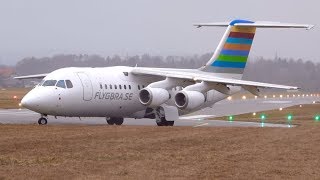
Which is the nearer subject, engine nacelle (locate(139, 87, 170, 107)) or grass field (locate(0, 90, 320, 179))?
grass field (locate(0, 90, 320, 179))

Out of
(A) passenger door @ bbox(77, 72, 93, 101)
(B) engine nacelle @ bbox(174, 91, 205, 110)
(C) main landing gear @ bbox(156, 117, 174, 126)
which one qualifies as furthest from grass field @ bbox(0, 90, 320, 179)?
(C) main landing gear @ bbox(156, 117, 174, 126)

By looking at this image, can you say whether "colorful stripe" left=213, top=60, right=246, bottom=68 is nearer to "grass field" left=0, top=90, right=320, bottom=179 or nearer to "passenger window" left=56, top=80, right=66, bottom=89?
"passenger window" left=56, top=80, right=66, bottom=89

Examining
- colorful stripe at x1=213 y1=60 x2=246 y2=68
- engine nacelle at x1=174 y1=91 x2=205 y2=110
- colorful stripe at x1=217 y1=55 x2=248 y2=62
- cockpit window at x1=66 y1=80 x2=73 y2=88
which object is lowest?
engine nacelle at x1=174 y1=91 x2=205 y2=110

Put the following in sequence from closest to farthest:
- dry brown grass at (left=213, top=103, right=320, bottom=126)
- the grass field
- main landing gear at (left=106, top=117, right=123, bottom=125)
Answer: the grass field → main landing gear at (left=106, top=117, right=123, bottom=125) → dry brown grass at (left=213, top=103, right=320, bottom=126)

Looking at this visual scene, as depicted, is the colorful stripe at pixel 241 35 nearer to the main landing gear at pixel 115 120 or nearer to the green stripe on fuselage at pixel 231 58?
the green stripe on fuselage at pixel 231 58

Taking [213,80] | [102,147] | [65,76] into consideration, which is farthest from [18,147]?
[213,80]

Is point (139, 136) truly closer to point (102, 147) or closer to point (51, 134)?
point (51, 134)

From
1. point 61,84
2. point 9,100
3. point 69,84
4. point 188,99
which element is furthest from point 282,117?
point 9,100

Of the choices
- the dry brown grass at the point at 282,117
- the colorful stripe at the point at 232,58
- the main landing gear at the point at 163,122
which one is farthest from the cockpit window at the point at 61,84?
the dry brown grass at the point at 282,117

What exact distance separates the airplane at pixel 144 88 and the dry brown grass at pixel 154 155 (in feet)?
24.6

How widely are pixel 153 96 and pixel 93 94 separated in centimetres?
282

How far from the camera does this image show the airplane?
31.4 metres

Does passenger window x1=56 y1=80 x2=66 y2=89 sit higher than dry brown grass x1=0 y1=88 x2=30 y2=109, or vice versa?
passenger window x1=56 y1=80 x2=66 y2=89

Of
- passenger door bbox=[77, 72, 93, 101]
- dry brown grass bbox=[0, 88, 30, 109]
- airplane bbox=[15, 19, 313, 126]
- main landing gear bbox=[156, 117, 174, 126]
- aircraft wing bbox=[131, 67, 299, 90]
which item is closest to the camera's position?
airplane bbox=[15, 19, 313, 126]
